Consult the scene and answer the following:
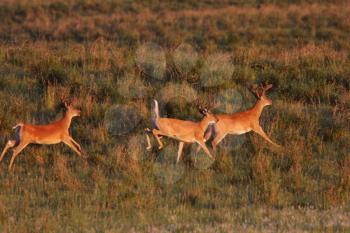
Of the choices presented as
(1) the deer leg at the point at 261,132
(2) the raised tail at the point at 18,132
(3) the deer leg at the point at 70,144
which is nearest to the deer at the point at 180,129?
(1) the deer leg at the point at 261,132

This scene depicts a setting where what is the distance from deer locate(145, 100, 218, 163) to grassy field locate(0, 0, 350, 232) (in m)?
0.27

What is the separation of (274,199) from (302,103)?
5004mm

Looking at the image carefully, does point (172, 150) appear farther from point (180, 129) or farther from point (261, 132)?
point (261, 132)

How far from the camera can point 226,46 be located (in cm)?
2366

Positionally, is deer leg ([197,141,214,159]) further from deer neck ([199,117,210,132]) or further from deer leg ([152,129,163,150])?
deer leg ([152,129,163,150])

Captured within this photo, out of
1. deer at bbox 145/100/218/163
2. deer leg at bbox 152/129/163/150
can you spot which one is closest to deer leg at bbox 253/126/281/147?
deer at bbox 145/100/218/163

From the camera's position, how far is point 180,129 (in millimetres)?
10492

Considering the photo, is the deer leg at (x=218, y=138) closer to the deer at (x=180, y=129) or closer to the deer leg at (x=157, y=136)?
the deer at (x=180, y=129)

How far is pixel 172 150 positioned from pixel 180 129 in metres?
0.81

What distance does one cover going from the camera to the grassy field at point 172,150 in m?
8.23

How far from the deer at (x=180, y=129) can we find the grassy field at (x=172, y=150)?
27cm

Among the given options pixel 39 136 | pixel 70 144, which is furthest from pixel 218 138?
pixel 39 136

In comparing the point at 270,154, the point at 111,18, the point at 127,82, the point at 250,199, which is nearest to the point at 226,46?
the point at 111,18

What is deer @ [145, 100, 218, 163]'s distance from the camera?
34.4 feet
